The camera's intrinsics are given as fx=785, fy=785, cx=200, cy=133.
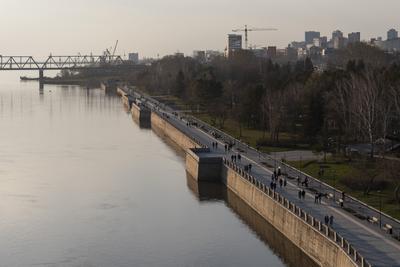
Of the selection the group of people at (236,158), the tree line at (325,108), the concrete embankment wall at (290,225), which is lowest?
the concrete embankment wall at (290,225)

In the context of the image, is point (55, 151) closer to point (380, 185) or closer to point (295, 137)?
point (295, 137)

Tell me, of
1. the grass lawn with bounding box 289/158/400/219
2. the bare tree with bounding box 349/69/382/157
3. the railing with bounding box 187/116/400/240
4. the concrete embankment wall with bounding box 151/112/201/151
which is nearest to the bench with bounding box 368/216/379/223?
the railing with bounding box 187/116/400/240

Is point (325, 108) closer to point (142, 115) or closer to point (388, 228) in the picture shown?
point (388, 228)

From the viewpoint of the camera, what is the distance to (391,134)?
130 ft

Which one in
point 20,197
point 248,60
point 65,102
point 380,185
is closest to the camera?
point 380,185

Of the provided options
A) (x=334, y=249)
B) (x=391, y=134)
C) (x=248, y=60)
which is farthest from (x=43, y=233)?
(x=248, y=60)

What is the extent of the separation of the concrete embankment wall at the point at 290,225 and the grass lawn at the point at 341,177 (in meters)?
2.88

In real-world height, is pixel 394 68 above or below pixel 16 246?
above

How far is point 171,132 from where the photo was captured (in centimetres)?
5478

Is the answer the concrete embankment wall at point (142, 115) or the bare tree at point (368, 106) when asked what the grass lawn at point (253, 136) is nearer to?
the bare tree at point (368, 106)

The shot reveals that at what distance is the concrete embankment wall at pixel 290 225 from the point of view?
67.6 ft

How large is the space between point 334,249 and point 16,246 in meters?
10.1

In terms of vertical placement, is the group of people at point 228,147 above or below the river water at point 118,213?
above

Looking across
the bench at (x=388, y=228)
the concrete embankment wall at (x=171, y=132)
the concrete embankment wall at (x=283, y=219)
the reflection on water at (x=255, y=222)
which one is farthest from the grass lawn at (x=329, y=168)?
the reflection on water at (x=255, y=222)
